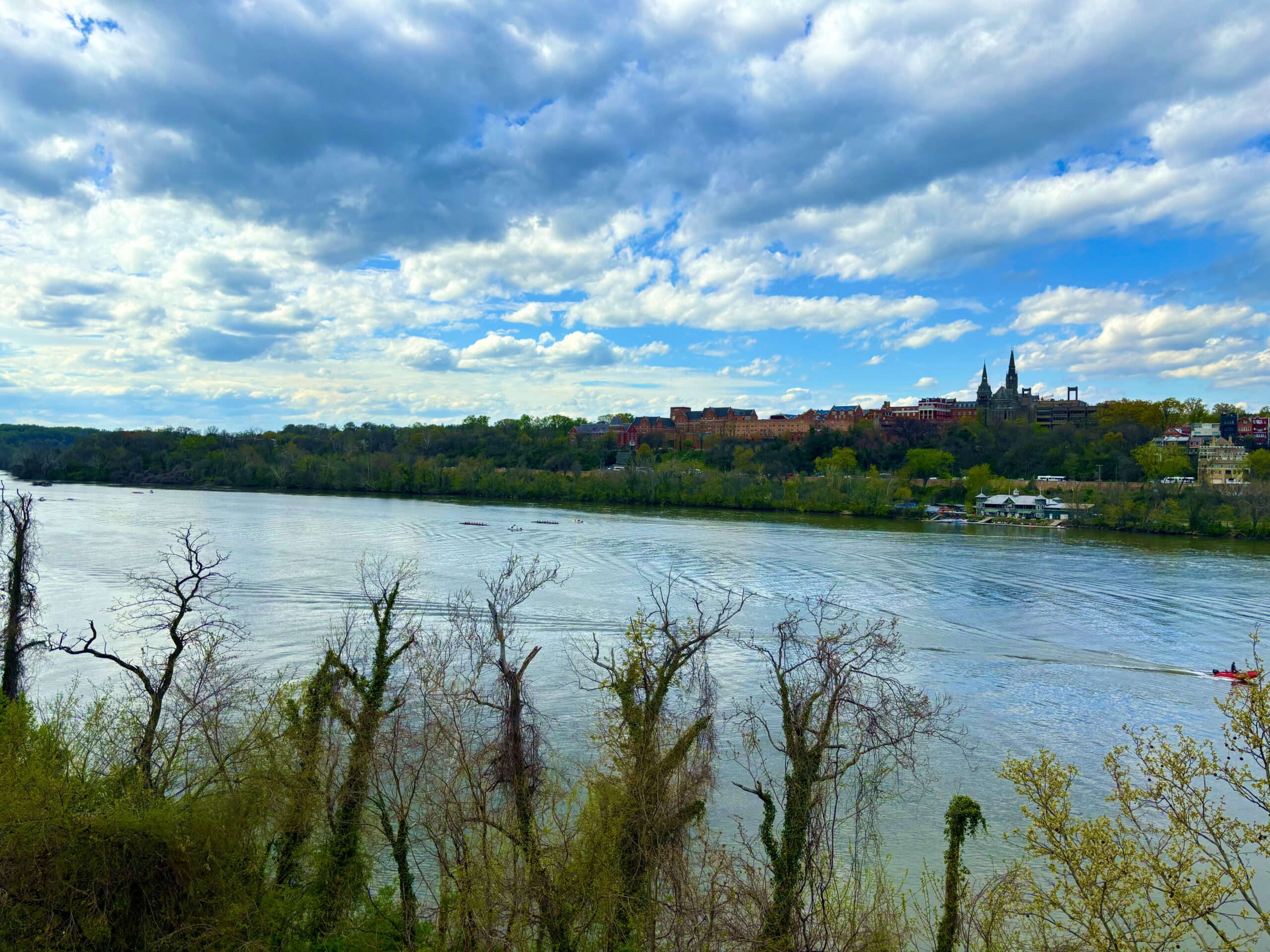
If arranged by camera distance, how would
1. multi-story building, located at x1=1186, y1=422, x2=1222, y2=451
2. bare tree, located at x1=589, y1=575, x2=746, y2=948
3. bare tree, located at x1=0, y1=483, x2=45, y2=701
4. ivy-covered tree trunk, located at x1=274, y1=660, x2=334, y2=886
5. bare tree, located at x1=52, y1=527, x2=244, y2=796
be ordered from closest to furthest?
bare tree, located at x1=589, y1=575, x2=746, y2=948 → ivy-covered tree trunk, located at x1=274, y1=660, x2=334, y2=886 → bare tree, located at x1=52, y1=527, x2=244, y2=796 → bare tree, located at x1=0, y1=483, x2=45, y2=701 → multi-story building, located at x1=1186, y1=422, x2=1222, y2=451

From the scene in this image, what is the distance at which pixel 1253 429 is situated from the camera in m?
103

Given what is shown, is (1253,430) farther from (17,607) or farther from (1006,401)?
(17,607)

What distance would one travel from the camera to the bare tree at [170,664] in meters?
11.4

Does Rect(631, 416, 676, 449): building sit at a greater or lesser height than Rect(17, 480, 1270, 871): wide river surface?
greater

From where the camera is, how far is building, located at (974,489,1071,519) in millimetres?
69500

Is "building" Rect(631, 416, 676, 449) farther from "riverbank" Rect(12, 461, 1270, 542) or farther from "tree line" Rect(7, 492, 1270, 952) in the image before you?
"tree line" Rect(7, 492, 1270, 952)

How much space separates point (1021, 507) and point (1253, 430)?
51584 millimetres

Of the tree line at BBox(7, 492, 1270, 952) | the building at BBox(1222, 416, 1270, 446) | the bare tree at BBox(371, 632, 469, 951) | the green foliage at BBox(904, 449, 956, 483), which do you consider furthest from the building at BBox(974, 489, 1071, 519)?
the bare tree at BBox(371, 632, 469, 951)

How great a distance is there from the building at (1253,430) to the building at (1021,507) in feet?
138

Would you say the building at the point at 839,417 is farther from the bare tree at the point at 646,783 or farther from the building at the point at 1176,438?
the bare tree at the point at 646,783

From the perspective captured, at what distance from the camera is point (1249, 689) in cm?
692

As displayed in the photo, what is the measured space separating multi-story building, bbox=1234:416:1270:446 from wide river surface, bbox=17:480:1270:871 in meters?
56.7

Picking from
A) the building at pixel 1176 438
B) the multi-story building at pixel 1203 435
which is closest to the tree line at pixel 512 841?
the building at pixel 1176 438

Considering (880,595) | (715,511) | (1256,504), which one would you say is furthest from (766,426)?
(880,595)
